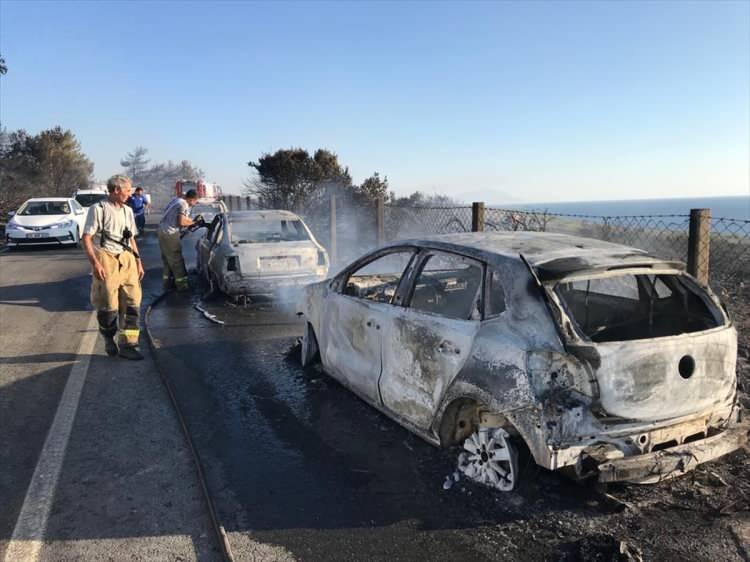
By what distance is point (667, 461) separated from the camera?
3170 mm

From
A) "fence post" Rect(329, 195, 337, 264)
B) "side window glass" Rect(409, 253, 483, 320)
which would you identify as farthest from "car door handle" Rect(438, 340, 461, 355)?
"fence post" Rect(329, 195, 337, 264)

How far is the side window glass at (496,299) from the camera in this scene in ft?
11.6

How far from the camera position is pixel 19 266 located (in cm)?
1385

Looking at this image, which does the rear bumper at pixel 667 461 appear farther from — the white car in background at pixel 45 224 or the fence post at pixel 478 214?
the white car in background at pixel 45 224

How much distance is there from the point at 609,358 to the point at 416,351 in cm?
127

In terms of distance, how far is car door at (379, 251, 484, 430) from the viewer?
3631 millimetres

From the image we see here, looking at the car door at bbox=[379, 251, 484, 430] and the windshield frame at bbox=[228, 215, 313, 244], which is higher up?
the windshield frame at bbox=[228, 215, 313, 244]

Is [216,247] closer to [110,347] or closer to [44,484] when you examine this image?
[110,347]

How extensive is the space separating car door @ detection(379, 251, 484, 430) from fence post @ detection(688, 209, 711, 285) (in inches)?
93.2

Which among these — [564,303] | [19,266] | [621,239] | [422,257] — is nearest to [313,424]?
[422,257]

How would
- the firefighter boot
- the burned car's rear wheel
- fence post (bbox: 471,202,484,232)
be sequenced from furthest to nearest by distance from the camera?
1. fence post (bbox: 471,202,484,232)
2. the firefighter boot
3. the burned car's rear wheel

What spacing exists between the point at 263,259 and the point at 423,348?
5.63m

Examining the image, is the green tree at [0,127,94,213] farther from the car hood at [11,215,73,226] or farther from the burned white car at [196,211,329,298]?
the burned white car at [196,211,329,298]

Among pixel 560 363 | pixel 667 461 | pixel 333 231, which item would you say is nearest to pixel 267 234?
pixel 333 231
